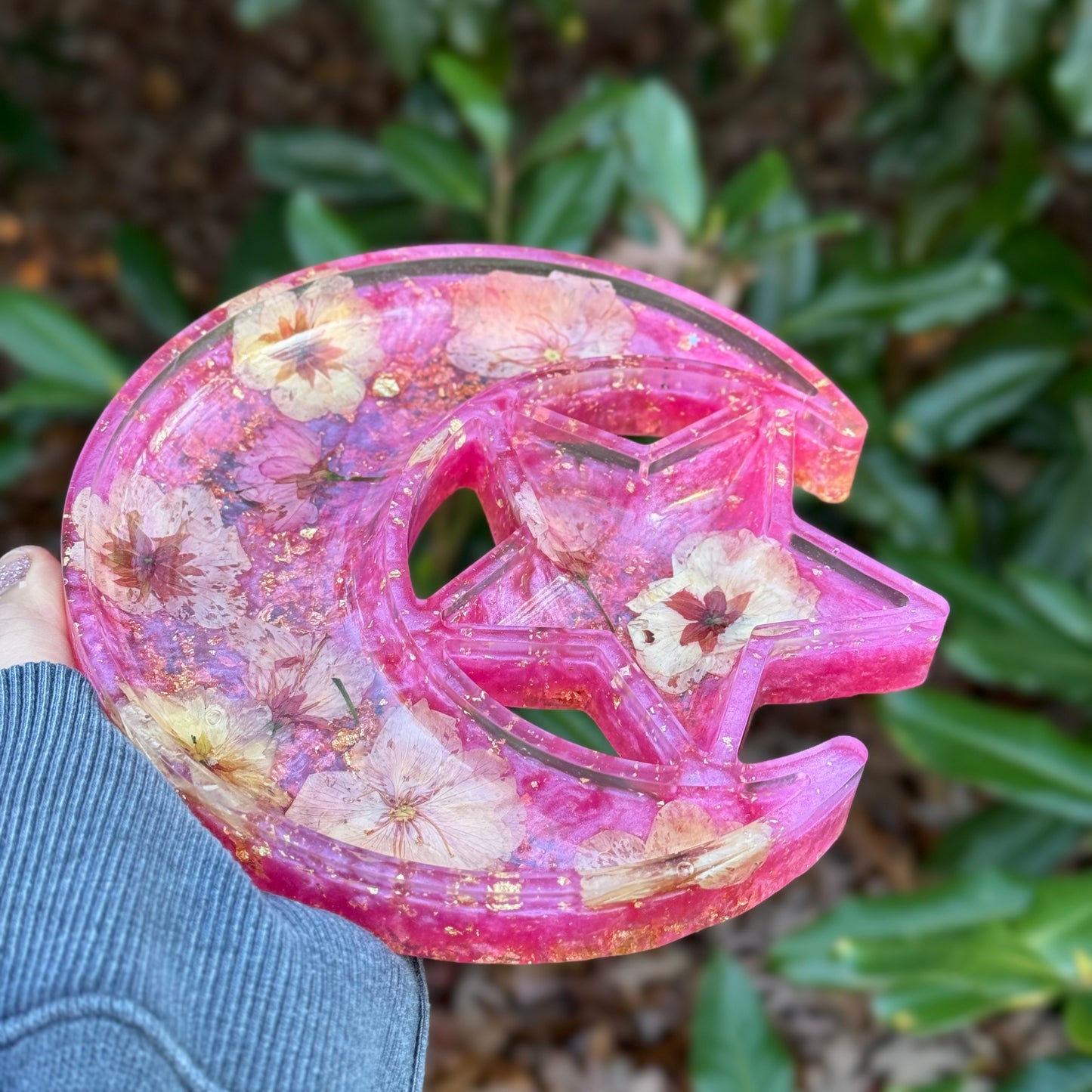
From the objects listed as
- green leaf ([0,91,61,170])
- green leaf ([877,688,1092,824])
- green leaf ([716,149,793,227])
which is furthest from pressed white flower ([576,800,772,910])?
green leaf ([0,91,61,170])

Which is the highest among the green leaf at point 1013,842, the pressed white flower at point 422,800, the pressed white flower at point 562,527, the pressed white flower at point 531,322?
the pressed white flower at point 531,322

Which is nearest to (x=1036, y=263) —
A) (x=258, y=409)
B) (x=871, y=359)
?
(x=871, y=359)

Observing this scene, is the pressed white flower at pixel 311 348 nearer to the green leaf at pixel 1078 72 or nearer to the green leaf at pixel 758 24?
the green leaf at pixel 758 24

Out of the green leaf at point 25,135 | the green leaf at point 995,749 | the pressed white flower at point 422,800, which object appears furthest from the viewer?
the green leaf at point 25,135

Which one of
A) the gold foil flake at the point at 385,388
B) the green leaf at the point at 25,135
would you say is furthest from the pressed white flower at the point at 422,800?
the green leaf at the point at 25,135

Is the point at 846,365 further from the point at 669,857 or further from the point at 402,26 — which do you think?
the point at 669,857

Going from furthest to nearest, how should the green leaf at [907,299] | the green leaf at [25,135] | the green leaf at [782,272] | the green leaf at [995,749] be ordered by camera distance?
the green leaf at [25,135] → the green leaf at [782,272] → the green leaf at [907,299] → the green leaf at [995,749]

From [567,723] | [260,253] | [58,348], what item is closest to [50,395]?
[58,348]
